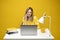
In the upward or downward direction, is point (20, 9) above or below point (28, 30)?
above

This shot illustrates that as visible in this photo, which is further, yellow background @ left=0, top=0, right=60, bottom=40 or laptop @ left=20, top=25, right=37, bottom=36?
yellow background @ left=0, top=0, right=60, bottom=40

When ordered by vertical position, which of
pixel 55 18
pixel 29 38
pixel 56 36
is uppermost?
pixel 55 18

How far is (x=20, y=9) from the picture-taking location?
12.7 feet

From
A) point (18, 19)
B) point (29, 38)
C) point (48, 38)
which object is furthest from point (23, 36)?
point (18, 19)

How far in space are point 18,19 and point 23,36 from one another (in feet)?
5.38

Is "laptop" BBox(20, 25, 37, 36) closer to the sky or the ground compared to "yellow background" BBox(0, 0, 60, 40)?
closer to the ground

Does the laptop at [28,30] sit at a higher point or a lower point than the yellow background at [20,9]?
lower

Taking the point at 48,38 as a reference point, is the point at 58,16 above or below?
above

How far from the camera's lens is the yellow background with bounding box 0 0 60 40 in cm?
386

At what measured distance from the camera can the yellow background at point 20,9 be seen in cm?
386

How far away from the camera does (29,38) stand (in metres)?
2.23

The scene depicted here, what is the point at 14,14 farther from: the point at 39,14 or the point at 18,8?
the point at 39,14

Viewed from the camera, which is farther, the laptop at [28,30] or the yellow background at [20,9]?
the yellow background at [20,9]

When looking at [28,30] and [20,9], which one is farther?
[20,9]
